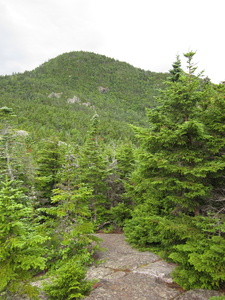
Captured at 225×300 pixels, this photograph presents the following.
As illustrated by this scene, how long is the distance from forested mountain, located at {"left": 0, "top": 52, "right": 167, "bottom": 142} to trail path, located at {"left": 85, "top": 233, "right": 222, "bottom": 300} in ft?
129

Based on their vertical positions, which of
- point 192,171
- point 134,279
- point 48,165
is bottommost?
point 134,279

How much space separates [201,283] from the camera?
6805mm

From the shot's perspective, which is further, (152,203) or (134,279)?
(152,203)

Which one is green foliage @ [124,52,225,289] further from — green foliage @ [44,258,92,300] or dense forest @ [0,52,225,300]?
green foliage @ [44,258,92,300]

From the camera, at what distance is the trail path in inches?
252

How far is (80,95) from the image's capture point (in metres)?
123

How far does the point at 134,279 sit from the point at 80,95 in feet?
406

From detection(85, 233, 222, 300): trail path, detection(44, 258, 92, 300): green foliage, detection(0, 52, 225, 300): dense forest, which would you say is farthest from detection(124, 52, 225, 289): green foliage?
detection(44, 258, 92, 300): green foliage

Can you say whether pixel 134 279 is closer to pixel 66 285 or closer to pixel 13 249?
pixel 66 285

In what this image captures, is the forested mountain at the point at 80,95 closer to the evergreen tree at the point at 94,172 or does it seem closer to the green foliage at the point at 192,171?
the evergreen tree at the point at 94,172

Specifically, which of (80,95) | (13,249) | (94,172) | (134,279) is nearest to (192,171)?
(134,279)

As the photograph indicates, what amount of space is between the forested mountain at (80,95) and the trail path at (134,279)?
1548 inches

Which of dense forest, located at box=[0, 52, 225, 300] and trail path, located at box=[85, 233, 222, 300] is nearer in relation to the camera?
dense forest, located at box=[0, 52, 225, 300]

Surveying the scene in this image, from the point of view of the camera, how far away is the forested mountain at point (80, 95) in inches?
2547
